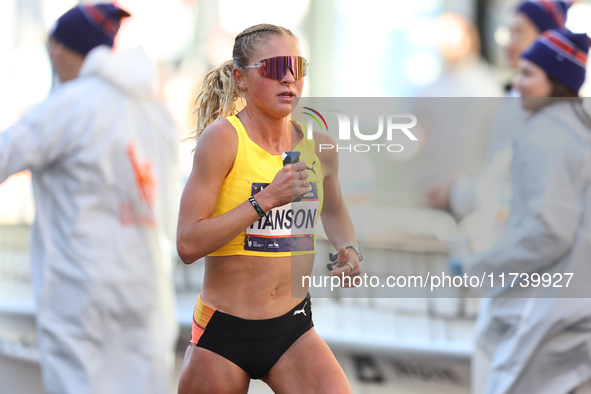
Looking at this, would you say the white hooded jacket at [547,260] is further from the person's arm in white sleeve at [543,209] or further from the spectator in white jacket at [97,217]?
the spectator in white jacket at [97,217]

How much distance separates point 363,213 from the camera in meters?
2.27

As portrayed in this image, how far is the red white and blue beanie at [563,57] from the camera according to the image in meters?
3.22

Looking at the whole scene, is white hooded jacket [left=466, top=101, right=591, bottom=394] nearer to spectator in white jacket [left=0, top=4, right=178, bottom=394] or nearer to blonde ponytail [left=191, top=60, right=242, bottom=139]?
blonde ponytail [left=191, top=60, right=242, bottom=139]

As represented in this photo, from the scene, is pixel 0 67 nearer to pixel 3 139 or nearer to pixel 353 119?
pixel 3 139

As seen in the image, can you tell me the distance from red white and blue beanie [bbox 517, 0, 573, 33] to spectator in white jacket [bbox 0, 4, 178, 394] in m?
2.13

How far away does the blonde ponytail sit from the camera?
2.17 meters

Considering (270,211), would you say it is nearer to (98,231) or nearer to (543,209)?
(543,209)

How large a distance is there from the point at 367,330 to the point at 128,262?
131 cm

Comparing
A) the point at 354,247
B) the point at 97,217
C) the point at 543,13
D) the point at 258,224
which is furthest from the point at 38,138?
the point at 543,13

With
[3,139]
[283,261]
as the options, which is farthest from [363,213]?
[3,139]

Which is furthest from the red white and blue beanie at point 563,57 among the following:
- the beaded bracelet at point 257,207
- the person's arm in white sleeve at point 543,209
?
the beaded bracelet at point 257,207

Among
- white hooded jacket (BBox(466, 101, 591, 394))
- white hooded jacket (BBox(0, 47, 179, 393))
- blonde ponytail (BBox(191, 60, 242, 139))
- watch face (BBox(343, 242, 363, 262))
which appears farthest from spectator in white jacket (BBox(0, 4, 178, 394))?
watch face (BBox(343, 242, 363, 262))

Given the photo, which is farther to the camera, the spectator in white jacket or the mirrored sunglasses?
the spectator in white jacket

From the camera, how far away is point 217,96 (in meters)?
2.22
